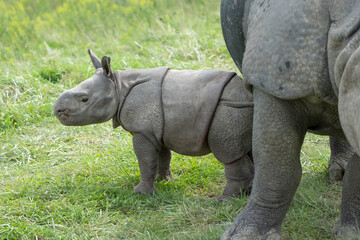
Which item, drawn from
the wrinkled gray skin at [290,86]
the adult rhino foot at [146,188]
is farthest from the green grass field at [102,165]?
the wrinkled gray skin at [290,86]

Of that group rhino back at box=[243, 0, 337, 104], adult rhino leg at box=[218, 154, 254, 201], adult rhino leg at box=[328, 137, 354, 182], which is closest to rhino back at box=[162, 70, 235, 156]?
adult rhino leg at box=[218, 154, 254, 201]

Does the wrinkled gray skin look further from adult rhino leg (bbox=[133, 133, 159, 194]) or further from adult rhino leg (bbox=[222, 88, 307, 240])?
adult rhino leg (bbox=[133, 133, 159, 194])

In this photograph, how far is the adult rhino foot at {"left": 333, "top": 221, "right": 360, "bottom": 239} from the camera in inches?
120

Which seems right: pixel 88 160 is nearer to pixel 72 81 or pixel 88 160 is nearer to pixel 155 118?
pixel 155 118

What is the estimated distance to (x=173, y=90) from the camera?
3.87m

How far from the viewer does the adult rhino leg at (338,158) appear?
413 centimetres

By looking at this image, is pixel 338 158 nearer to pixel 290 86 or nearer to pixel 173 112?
pixel 173 112

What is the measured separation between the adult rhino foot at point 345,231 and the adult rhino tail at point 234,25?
114 centimetres

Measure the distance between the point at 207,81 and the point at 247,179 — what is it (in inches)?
30.3

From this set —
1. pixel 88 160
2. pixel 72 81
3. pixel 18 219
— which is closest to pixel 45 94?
pixel 72 81

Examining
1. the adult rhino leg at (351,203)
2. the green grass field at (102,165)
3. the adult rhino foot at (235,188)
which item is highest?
the adult rhino leg at (351,203)

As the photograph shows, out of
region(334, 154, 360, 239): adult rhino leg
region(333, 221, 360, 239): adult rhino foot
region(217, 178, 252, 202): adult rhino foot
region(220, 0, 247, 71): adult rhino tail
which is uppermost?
region(220, 0, 247, 71): adult rhino tail

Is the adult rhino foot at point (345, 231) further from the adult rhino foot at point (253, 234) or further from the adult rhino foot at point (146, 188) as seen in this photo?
the adult rhino foot at point (146, 188)

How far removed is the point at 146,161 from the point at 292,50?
6.10ft
